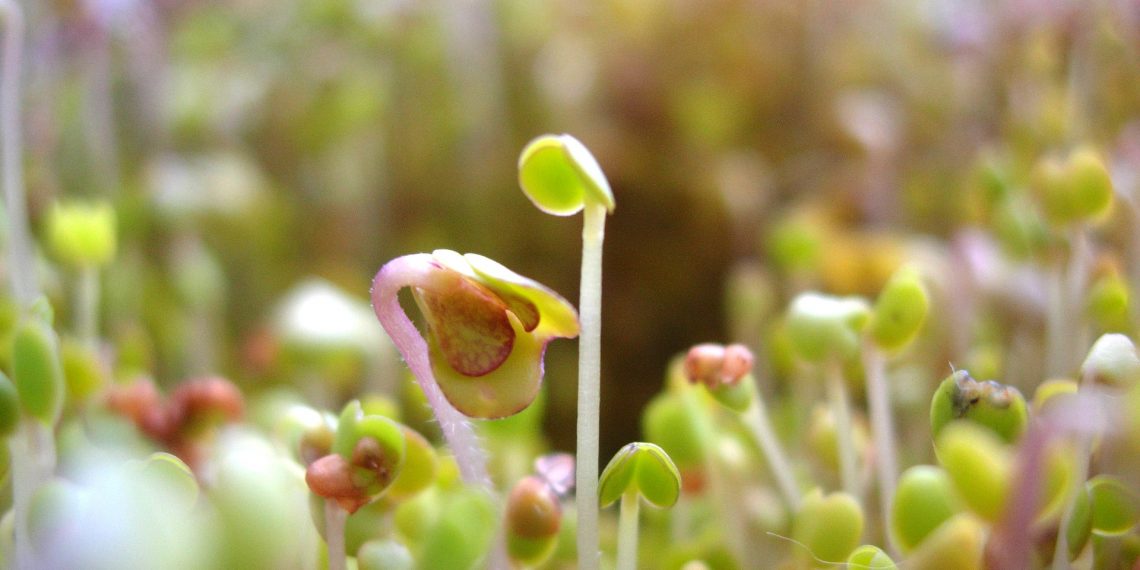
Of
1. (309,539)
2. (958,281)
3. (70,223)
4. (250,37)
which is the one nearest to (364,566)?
(309,539)

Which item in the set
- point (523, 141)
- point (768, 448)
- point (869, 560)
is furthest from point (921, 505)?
point (523, 141)

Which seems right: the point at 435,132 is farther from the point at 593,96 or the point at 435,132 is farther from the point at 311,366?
the point at 311,366

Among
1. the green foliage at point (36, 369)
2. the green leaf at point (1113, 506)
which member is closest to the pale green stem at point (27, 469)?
the green foliage at point (36, 369)

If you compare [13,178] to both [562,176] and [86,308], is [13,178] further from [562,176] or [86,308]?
[562,176]

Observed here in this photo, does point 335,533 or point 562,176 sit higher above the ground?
point 562,176

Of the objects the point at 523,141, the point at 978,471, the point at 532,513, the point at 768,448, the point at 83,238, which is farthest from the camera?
the point at 523,141

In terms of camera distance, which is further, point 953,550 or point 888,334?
point 888,334

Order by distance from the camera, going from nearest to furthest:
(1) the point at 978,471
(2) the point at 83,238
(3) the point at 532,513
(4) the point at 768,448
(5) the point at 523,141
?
1. (1) the point at 978,471
2. (3) the point at 532,513
3. (4) the point at 768,448
4. (2) the point at 83,238
5. (5) the point at 523,141
